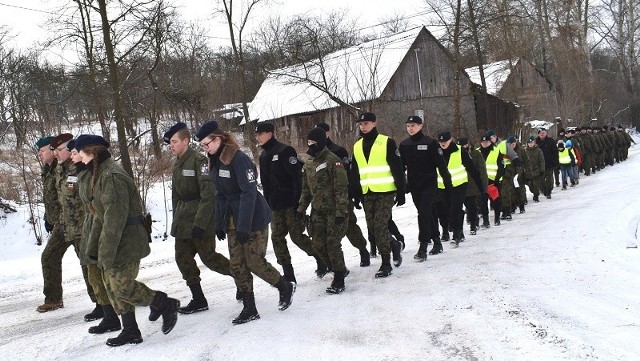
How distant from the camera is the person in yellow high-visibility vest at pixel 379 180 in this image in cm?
709

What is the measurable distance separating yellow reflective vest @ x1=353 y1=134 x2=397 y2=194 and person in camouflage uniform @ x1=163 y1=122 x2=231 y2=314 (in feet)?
6.53

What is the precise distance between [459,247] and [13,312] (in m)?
6.40

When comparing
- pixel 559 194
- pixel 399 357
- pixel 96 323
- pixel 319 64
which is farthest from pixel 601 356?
pixel 319 64

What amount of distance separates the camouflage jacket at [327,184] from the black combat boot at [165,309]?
6.18 feet

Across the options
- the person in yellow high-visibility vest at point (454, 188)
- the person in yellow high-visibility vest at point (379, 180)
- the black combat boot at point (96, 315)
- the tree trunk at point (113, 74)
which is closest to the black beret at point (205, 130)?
the person in yellow high-visibility vest at point (379, 180)

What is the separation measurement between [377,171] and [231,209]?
2152mm

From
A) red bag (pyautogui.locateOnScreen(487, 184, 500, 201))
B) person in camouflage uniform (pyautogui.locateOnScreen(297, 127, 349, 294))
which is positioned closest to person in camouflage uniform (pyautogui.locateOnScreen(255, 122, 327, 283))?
person in camouflage uniform (pyautogui.locateOnScreen(297, 127, 349, 294))

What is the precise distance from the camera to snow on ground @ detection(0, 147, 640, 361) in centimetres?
453

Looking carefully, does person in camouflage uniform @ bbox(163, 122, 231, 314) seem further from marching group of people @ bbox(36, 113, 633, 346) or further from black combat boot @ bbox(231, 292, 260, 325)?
black combat boot @ bbox(231, 292, 260, 325)

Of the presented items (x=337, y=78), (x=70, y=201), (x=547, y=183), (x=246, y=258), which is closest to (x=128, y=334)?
(x=246, y=258)

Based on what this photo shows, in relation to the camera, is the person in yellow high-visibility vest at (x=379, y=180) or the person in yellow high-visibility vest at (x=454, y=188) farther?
the person in yellow high-visibility vest at (x=454, y=188)

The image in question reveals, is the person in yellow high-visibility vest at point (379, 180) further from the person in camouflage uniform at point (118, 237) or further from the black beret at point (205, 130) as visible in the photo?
the person in camouflage uniform at point (118, 237)

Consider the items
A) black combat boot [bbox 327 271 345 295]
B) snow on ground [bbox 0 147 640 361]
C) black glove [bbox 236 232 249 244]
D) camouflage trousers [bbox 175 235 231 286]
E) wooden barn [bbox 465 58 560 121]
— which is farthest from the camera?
wooden barn [bbox 465 58 560 121]

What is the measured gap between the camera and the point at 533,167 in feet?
50.9
